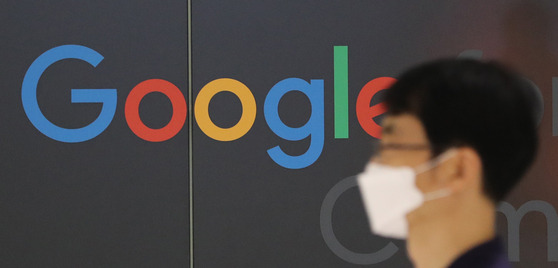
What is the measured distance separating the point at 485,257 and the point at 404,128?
0.75ft

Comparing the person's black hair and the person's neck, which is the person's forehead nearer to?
the person's black hair

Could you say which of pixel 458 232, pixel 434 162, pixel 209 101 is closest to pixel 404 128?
pixel 434 162

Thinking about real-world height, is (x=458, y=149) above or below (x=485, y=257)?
above

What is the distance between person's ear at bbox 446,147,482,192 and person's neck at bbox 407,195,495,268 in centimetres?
3

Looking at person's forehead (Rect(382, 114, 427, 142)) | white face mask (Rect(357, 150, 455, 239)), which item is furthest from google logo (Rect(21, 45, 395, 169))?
person's forehead (Rect(382, 114, 427, 142))

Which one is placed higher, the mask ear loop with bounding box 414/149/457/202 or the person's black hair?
the person's black hair

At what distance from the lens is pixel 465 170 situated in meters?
0.90

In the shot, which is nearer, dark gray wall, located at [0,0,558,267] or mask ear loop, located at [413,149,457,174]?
mask ear loop, located at [413,149,457,174]

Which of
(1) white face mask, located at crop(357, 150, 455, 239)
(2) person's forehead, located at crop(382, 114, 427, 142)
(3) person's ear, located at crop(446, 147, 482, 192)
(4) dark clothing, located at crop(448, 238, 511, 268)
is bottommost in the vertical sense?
(4) dark clothing, located at crop(448, 238, 511, 268)

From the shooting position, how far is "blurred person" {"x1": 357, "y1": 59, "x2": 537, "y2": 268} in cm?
87

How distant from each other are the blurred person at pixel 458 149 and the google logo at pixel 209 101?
138 cm

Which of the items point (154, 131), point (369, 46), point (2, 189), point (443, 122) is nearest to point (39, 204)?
point (2, 189)

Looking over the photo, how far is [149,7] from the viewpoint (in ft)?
7.80

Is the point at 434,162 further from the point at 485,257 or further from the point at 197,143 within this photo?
the point at 197,143
